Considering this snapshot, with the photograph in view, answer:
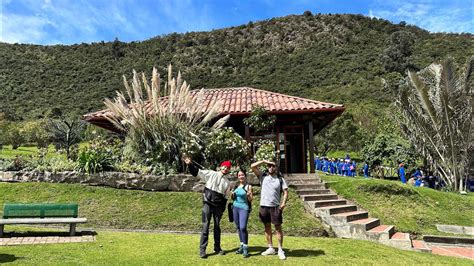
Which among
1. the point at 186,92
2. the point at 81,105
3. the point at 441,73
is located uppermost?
the point at 81,105

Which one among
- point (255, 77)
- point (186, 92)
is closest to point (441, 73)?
point (186, 92)

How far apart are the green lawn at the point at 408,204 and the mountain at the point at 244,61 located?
3078cm

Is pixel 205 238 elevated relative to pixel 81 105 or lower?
lower

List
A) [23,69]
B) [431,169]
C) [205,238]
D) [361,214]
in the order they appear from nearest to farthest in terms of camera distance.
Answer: [205,238] < [361,214] < [431,169] < [23,69]

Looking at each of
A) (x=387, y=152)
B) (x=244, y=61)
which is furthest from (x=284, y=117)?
(x=244, y=61)

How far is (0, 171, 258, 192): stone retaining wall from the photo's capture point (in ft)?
38.9

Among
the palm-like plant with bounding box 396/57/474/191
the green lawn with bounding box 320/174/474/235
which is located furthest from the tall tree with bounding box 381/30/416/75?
the green lawn with bounding box 320/174/474/235

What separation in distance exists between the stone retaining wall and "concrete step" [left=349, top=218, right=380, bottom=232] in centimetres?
323

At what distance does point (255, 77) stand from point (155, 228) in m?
49.4

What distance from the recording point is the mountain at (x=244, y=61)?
2010 inches

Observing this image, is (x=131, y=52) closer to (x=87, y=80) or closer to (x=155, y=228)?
(x=87, y=80)

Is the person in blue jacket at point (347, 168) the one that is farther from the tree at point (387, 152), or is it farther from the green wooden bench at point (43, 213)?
the green wooden bench at point (43, 213)

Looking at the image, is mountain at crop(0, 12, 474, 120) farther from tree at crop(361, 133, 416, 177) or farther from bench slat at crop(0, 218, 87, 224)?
bench slat at crop(0, 218, 87, 224)

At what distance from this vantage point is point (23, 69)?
62.1 m
